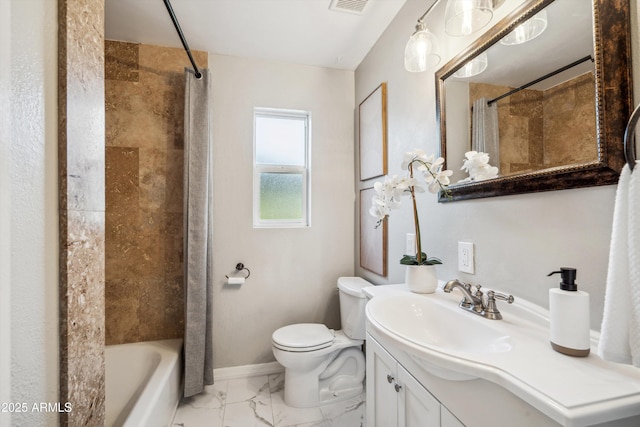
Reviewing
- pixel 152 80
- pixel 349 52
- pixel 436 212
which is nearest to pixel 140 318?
pixel 152 80

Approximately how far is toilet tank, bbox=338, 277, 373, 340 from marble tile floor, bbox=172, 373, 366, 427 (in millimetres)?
456

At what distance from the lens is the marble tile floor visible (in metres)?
1.61

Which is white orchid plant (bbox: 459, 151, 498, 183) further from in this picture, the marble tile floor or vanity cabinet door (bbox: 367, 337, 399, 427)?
the marble tile floor

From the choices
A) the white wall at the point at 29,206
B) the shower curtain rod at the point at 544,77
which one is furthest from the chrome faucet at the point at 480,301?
the white wall at the point at 29,206

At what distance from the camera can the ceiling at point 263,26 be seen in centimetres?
158

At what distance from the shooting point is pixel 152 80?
77.0 inches

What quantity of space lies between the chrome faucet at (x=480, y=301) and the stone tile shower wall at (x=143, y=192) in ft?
6.22

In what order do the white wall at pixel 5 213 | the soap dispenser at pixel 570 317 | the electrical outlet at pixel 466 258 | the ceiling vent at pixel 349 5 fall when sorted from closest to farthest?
the white wall at pixel 5 213, the soap dispenser at pixel 570 317, the electrical outlet at pixel 466 258, the ceiling vent at pixel 349 5

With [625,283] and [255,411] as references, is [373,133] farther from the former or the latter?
Answer: [255,411]

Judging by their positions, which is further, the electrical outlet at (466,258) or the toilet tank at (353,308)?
the toilet tank at (353,308)

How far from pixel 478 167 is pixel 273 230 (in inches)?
59.9

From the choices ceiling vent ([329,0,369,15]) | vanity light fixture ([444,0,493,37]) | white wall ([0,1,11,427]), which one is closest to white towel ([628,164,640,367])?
vanity light fixture ([444,0,493,37])

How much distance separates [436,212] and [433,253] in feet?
0.69

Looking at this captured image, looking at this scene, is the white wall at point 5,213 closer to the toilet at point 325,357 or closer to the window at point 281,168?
the toilet at point 325,357
